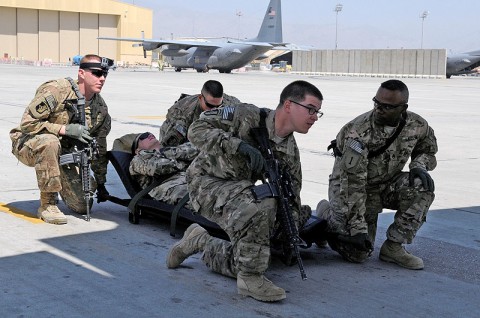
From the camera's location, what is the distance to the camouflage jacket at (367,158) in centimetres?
514

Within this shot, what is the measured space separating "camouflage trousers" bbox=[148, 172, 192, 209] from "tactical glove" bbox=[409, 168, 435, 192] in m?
1.81

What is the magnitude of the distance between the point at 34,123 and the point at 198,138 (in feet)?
7.11

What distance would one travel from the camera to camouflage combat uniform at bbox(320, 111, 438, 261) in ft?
16.9

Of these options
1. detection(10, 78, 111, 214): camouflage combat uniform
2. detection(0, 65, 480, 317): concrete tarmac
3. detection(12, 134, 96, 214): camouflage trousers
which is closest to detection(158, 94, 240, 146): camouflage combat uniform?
detection(10, 78, 111, 214): camouflage combat uniform

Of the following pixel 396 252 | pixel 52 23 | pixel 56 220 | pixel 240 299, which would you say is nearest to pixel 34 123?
pixel 56 220

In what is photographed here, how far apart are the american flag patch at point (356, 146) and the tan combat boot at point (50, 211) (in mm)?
2530

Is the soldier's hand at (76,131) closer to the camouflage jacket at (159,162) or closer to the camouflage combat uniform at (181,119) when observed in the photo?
the camouflage jacket at (159,162)

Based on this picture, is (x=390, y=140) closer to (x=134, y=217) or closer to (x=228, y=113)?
(x=228, y=113)

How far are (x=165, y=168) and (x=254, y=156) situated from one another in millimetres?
2077

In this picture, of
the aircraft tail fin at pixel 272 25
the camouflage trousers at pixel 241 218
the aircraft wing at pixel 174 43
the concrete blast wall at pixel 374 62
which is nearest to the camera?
the camouflage trousers at pixel 241 218

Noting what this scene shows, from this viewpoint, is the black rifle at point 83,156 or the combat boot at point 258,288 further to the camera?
the black rifle at point 83,156

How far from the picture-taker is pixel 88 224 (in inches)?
248

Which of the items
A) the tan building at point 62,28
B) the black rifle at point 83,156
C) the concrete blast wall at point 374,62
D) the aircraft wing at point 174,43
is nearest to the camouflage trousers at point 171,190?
the black rifle at point 83,156

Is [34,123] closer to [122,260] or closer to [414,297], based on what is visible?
[122,260]
